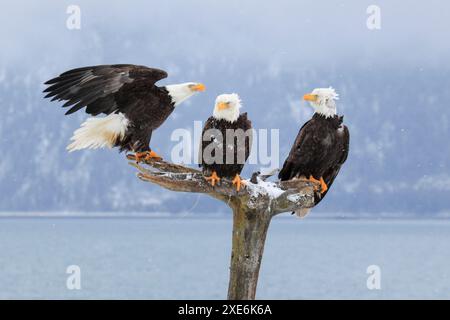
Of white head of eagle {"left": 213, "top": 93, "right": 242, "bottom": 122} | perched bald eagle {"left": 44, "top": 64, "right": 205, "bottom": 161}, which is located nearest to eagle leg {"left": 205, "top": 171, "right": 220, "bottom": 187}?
white head of eagle {"left": 213, "top": 93, "right": 242, "bottom": 122}

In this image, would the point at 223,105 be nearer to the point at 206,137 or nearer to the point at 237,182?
the point at 206,137

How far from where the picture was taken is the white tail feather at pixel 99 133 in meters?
7.86

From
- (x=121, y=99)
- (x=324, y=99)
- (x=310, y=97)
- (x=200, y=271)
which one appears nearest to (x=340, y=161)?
(x=324, y=99)

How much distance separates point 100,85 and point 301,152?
7.29 ft

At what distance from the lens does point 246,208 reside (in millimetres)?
7020

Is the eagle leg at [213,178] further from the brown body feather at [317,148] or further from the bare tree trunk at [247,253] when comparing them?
the brown body feather at [317,148]

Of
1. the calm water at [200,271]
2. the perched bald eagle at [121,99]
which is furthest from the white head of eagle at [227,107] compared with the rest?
the calm water at [200,271]

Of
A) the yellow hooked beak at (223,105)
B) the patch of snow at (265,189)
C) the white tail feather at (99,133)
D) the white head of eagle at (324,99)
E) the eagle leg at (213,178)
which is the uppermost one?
the white head of eagle at (324,99)

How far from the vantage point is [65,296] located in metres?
49.3

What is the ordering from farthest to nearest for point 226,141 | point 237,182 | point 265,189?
point 265,189, point 237,182, point 226,141

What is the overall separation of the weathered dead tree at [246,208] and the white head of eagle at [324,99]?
0.90m

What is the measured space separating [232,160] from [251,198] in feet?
1.46

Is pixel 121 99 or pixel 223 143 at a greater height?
pixel 121 99

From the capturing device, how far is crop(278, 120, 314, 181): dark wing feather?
24.7ft
